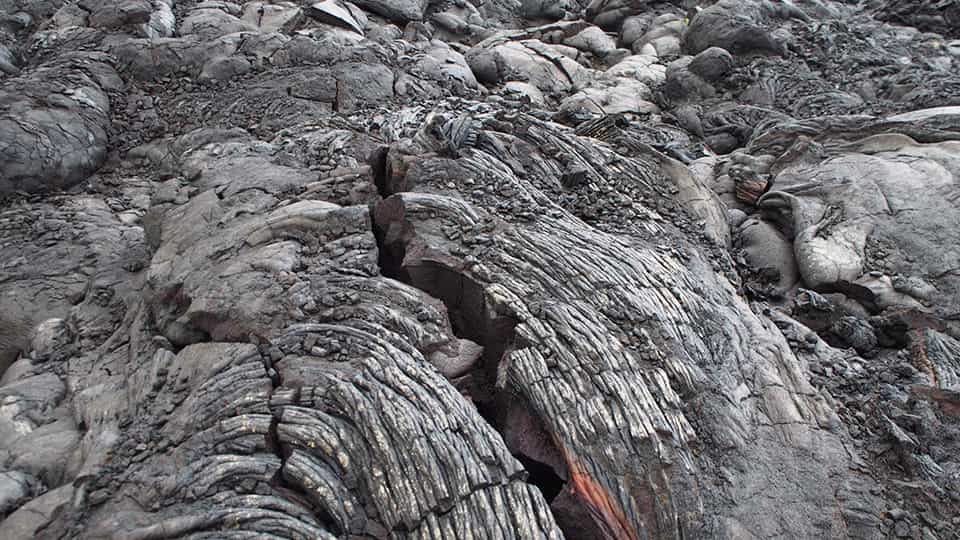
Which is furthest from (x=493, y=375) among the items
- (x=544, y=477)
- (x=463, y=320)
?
(x=544, y=477)

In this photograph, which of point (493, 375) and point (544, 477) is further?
point (493, 375)

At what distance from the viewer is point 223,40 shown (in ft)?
40.3

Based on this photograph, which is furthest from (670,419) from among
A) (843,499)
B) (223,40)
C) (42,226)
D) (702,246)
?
(223,40)

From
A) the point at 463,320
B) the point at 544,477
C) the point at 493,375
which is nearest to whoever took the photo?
the point at 544,477

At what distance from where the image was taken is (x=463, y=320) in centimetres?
584

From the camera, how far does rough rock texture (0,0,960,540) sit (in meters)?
4.43

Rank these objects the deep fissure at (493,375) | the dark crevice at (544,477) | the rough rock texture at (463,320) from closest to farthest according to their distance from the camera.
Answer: the rough rock texture at (463,320) < the deep fissure at (493,375) < the dark crevice at (544,477)

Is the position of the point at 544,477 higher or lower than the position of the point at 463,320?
lower

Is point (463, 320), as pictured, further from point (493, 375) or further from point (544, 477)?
point (544, 477)

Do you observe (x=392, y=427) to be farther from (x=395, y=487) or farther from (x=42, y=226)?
(x=42, y=226)

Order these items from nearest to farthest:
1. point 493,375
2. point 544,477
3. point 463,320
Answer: point 544,477 → point 493,375 → point 463,320

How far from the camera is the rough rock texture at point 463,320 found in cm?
443

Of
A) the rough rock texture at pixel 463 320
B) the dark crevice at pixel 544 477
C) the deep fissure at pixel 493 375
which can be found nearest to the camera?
the rough rock texture at pixel 463 320

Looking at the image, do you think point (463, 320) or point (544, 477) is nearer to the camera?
point (544, 477)
